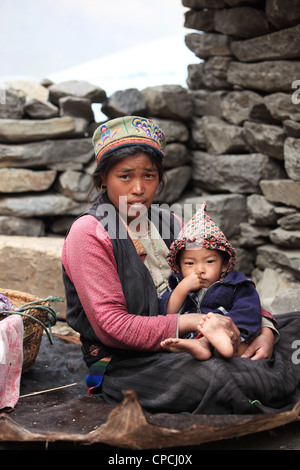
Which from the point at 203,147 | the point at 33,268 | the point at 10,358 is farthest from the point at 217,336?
the point at 203,147

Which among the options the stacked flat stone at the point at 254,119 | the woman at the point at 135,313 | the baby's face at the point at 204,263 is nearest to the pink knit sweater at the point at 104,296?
the woman at the point at 135,313

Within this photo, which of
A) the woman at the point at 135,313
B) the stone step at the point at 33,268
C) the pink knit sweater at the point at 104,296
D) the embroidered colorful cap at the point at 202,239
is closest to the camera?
the woman at the point at 135,313

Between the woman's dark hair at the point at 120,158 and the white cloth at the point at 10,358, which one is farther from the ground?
the woman's dark hair at the point at 120,158

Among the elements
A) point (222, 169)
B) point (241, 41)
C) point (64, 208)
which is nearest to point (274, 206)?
point (222, 169)

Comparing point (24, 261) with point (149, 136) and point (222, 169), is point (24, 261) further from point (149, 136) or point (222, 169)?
point (149, 136)

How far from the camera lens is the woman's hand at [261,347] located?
→ 2340 millimetres

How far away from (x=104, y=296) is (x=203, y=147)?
130 inches

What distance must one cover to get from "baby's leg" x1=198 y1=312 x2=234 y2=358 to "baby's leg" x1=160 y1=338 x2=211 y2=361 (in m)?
0.05

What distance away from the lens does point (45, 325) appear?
2945 mm

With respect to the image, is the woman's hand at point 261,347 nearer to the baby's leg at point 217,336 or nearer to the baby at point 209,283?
the baby at point 209,283

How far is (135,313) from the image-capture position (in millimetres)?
2434

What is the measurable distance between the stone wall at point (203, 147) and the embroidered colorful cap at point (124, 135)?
6.63 feet

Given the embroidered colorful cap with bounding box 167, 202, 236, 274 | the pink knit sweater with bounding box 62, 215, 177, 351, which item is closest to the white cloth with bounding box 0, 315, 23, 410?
the pink knit sweater with bounding box 62, 215, 177, 351
